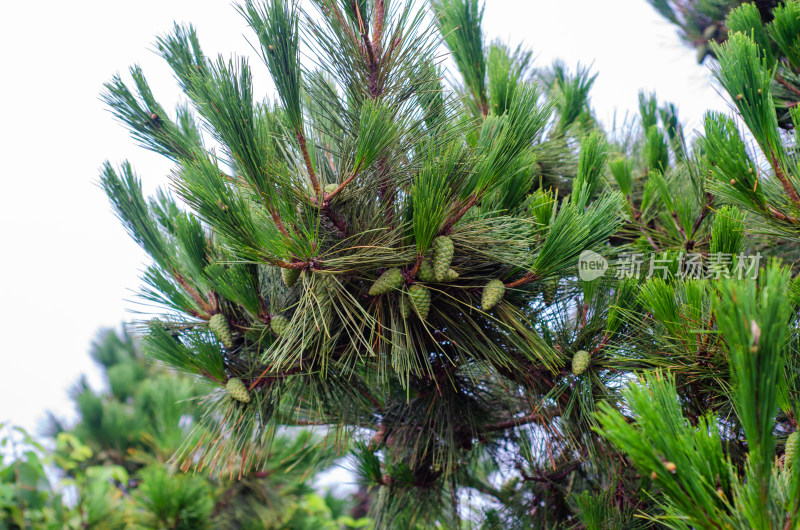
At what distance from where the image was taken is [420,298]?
777 millimetres

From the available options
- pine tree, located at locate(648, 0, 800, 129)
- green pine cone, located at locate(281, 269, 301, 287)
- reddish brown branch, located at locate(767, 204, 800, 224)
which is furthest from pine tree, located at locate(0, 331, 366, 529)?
pine tree, located at locate(648, 0, 800, 129)

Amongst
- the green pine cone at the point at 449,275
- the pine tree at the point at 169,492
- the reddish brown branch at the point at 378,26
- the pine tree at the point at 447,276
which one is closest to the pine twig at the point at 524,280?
the pine tree at the point at 447,276

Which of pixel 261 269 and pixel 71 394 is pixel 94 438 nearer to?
pixel 71 394

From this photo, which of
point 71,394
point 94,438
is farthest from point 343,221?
point 71,394

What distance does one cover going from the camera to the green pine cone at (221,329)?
0.95 m

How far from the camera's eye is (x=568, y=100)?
1331 mm

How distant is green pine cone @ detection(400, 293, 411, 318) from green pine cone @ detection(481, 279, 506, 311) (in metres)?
0.11

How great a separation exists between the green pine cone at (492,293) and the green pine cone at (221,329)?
0.43m

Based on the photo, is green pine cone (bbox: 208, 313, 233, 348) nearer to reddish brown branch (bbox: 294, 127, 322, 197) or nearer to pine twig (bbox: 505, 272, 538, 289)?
reddish brown branch (bbox: 294, 127, 322, 197)

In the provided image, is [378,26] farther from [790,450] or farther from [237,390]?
[790,450]

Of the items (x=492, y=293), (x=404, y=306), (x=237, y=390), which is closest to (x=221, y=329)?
(x=237, y=390)

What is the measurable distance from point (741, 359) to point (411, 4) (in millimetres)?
661

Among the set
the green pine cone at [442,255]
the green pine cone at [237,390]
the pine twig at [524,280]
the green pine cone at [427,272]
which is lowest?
the green pine cone at [237,390]

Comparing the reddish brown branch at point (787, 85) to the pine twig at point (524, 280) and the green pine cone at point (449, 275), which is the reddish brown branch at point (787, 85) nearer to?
the pine twig at point (524, 280)
